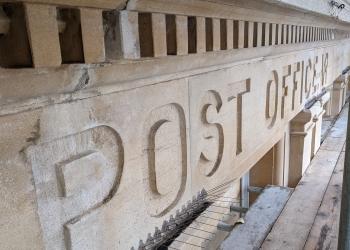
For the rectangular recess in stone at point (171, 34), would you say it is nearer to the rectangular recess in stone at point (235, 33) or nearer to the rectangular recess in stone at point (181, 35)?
the rectangular recess in stone at point (181, 35)

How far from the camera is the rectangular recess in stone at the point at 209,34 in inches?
45.8

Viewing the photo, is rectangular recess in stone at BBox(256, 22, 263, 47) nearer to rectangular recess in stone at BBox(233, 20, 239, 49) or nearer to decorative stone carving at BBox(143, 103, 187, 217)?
rectangular recess in stone at BBox(233, 20, 239, 49)

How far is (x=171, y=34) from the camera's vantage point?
3.30ft

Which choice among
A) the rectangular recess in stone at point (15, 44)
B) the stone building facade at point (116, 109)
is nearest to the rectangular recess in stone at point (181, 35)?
the stone building facade at point (116, 109)

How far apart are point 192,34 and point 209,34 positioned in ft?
0.35

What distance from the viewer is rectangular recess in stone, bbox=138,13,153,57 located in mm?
901

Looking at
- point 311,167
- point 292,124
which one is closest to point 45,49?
point 311,167

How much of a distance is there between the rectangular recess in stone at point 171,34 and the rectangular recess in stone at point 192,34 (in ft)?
0.33

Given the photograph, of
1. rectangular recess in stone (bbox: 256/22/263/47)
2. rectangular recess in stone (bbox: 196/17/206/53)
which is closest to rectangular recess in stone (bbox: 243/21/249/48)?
rectangular recess in stone (bbox: 256/22/263/47)

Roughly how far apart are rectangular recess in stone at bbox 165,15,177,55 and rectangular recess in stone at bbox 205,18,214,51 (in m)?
0.20

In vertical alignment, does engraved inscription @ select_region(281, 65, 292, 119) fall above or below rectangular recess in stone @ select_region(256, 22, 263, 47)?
below

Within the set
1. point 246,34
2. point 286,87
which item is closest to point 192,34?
point 246,34

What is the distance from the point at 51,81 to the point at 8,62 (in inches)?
3.9

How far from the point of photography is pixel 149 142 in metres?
1.07
